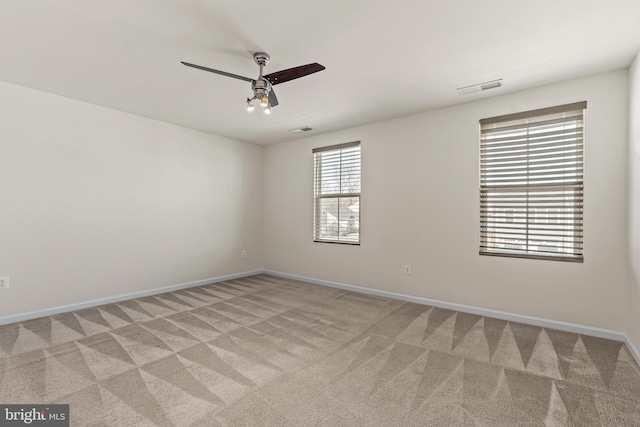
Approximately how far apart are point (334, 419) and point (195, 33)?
2.92 metres

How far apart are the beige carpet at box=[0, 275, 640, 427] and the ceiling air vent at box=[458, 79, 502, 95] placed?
2.64 m

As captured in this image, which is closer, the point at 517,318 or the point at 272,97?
the point at 272,97

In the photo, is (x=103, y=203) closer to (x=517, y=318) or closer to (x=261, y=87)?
(x=261, y=87)

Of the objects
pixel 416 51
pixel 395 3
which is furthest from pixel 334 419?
pixel 416 51

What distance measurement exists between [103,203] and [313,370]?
11.8ft

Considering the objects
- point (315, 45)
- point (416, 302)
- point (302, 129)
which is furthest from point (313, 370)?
point (302, 129)

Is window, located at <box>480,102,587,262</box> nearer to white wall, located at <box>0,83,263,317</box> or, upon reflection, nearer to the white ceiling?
the white ceiling

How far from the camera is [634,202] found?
8.74ft

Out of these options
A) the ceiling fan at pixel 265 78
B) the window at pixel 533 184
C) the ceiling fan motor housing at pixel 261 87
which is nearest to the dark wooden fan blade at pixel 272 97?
the ceiling fan at pixel 265 78

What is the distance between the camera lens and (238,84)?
327cm

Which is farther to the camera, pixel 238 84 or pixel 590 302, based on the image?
pixel 238 84

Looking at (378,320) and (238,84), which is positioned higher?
(238,84)

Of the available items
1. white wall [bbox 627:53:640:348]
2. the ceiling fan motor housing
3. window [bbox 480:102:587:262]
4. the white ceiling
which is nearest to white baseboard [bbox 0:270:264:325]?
the white ceiling

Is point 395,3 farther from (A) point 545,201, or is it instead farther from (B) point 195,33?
(A) point 545,201
